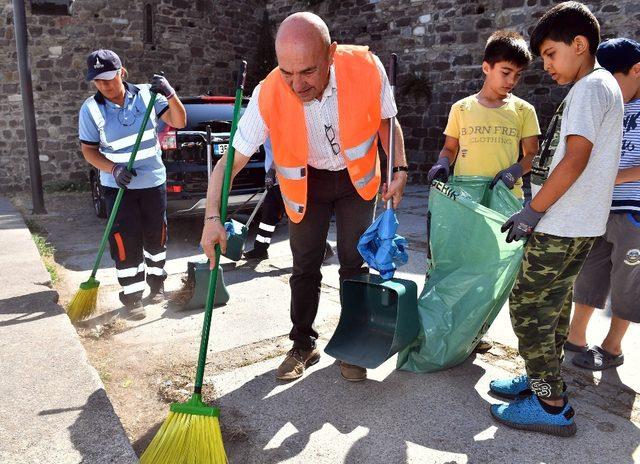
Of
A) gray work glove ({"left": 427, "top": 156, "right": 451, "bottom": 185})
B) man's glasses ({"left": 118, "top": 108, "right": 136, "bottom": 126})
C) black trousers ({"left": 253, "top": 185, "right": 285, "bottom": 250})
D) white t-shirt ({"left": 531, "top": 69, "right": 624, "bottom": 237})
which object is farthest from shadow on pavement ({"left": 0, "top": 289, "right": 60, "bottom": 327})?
white t-shirt ({"left": 531, "top": 69, "right": 624, "bottom": 237})

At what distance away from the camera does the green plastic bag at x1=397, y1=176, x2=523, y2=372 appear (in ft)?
8.67

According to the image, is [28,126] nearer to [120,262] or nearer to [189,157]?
[189,157]

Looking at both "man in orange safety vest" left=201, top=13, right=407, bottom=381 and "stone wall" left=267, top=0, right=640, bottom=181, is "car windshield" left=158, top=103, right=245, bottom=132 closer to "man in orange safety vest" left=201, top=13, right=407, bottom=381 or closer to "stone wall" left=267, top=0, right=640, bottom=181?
"man in orange safety vest" left=201, top=13, right=407, bottom=381

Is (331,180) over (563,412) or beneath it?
over

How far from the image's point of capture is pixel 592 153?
82.4 inches

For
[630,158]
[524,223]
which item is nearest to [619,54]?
[630,158]

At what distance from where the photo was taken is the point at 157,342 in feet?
11.0

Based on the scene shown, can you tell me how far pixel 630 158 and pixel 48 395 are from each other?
9.75 feet

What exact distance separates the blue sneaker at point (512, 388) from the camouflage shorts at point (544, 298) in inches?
9.3

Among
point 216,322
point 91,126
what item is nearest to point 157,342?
point 216,322

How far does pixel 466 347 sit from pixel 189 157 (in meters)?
3.86

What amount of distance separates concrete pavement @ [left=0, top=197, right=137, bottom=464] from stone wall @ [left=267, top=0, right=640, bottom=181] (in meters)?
7.63

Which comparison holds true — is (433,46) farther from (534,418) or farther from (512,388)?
(534,418)

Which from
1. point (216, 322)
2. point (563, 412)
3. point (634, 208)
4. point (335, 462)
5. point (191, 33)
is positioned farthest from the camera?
point (191, 33)
